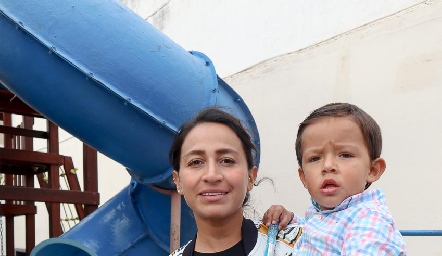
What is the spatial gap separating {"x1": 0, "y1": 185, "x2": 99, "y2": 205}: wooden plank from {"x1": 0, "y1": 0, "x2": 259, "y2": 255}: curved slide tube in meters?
0.79

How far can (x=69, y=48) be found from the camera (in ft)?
7.17

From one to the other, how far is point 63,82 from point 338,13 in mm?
1975

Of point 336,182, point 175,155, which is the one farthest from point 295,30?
point 336,182

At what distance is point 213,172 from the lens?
4.88 feet

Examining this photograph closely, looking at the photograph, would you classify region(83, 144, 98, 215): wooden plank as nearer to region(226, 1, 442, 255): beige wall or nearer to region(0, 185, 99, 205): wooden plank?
region(0, 185, 99, 205): wooden plank

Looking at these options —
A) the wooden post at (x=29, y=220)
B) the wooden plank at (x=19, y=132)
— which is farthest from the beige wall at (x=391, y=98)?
the wooden post at (x=29, y=220)

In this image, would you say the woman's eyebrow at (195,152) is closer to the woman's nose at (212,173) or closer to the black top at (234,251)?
the woman's nose at (212,173)

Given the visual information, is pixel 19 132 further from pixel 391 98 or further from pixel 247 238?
pixel 247 238

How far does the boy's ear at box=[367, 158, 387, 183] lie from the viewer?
1435 mm

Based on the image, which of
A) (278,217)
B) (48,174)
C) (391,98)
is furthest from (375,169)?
(48,174)

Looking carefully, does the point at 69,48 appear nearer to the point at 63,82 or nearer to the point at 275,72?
the point at 63,82

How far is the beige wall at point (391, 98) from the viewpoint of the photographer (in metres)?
2.89

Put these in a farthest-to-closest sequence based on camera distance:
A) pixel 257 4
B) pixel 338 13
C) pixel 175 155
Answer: pixel 257 4, pixel 338 13, pixel 175 155

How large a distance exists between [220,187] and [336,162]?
0.32m
